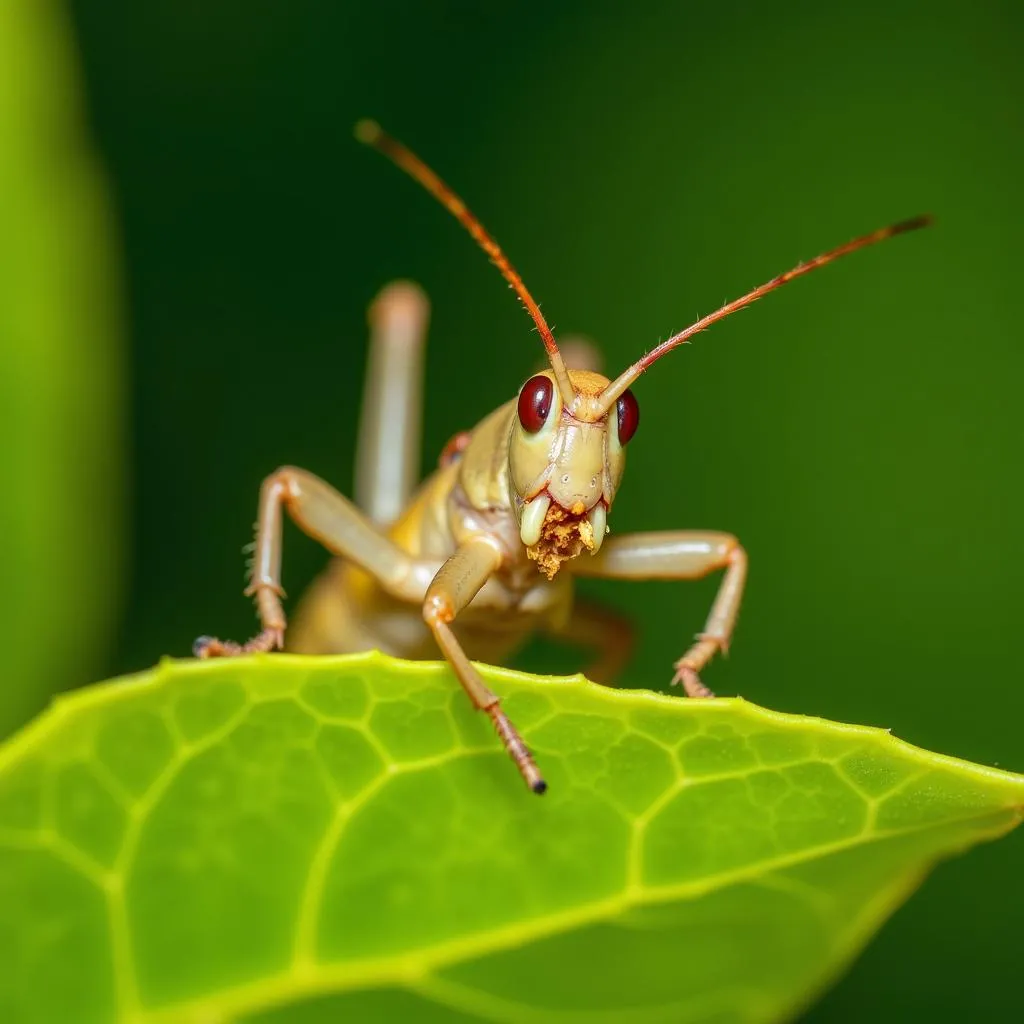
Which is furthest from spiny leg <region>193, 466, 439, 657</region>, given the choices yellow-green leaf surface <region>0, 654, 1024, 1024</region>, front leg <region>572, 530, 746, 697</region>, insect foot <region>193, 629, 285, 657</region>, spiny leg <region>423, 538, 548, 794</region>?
yellow-green leaf surface <region>0, 654, 1024, 1024</region>

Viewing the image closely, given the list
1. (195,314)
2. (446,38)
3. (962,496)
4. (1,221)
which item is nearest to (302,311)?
(195,314)

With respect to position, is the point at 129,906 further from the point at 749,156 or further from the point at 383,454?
the point at 749,156

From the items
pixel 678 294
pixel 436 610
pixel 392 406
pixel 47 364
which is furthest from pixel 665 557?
pixel 47 364

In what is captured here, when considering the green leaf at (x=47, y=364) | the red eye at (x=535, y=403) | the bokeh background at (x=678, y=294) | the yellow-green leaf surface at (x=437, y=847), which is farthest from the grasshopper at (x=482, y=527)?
the yellow-green leaf surface at (x=437, y=847)

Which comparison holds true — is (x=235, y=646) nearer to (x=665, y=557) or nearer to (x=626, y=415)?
(x=626, y=415)

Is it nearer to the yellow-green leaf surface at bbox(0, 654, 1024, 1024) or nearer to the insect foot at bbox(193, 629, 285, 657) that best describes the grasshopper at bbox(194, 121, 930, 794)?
the insect foot at bbox(193, 629, 285, 657)

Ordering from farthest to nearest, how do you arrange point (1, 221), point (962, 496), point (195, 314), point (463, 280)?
point (463, 280) < point (195, 314) < point (962, 496) < point (1, 221)
